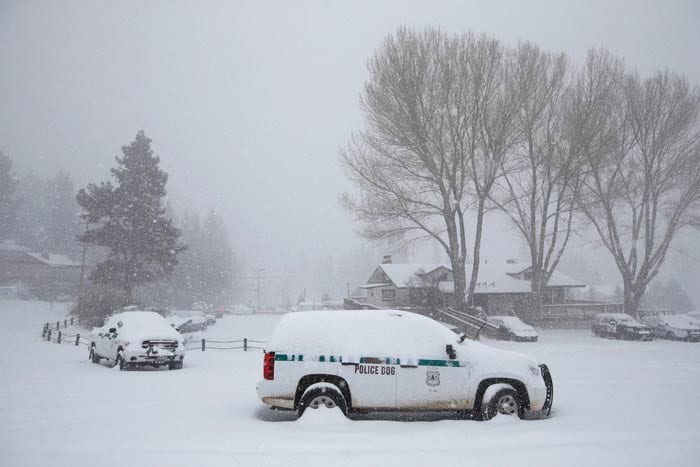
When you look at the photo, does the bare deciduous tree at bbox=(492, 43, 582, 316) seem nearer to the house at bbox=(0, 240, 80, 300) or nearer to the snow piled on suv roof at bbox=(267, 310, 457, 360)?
the snow piled on suv roof at bbox=(267, 310, 457, 360)

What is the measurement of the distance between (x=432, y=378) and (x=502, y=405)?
1.25m

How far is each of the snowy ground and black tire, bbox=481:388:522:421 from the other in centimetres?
28

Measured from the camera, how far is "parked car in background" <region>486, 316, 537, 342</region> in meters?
24.6

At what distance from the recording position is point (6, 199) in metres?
57.6

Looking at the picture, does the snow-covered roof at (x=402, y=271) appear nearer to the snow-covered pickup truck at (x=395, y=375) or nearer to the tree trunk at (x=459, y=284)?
the tree trunk at (x=459, y=284)

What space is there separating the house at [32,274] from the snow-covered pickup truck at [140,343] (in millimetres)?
45690

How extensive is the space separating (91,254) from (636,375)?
199 ft

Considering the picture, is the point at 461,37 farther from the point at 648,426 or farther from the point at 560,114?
the point at 648,426

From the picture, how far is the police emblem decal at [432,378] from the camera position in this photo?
7125mm

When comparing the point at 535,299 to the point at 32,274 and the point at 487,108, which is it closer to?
the point at 487,108

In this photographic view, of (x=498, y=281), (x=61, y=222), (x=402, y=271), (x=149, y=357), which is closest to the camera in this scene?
(x=149, y=357)

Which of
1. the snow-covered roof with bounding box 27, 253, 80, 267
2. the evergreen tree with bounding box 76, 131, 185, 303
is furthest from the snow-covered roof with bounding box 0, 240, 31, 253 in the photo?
the evergreen tree with bounding box 76, 131, 185, 303

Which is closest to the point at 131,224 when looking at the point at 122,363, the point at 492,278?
the point at 122,363

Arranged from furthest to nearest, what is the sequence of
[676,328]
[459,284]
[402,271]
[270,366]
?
[402,271]
[459,284]
[676,328]
[270,366]
